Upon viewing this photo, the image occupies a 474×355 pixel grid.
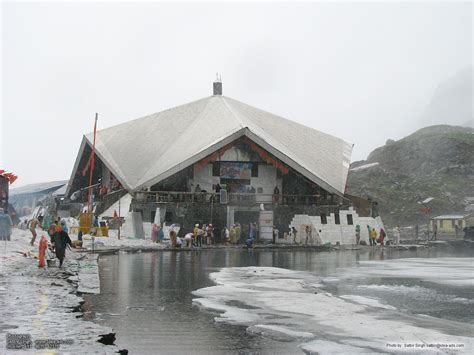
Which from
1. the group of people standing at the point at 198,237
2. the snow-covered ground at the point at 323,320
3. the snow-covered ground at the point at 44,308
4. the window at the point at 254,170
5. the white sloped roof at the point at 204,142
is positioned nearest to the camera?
the snow-covered ground at the point at 44,308

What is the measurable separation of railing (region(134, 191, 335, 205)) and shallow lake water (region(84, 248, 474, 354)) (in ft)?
69.3

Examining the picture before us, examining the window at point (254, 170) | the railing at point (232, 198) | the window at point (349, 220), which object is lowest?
the window at point (349, 220)

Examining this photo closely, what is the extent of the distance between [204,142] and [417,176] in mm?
72695

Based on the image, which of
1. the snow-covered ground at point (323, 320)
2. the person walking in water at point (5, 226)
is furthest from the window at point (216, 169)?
the snow-covered ground at point (323, 320)

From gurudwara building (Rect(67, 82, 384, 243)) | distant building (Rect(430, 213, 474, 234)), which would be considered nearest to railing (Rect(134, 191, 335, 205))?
gurudwara building (Rect(67, 82, 384, 243))

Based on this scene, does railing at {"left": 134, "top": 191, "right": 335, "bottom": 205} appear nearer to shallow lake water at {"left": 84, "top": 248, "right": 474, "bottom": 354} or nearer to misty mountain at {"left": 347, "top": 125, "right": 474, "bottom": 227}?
shallow lake water at {"left": 84, "top": 248, "right": 474, "bottom": 354}

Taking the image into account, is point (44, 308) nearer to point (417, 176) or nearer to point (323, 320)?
point (323, 320)

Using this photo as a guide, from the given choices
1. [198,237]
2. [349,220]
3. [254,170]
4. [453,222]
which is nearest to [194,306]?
[198,237]

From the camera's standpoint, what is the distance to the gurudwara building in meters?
40.8

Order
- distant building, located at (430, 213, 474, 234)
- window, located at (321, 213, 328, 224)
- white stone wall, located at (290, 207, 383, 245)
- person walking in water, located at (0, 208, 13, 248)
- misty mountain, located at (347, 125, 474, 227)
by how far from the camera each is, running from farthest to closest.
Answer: misty mountain, located at (347, 125, 474, 227), distant building, located at (430, 213, 474, 234), window, located at (321, 213, 328, 224), white stone wall, located at (290, 207, 383, 245), person walking in water, located at (0, 208, 13, 248)

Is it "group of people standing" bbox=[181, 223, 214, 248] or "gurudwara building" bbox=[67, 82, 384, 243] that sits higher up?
"gurudwara building" bbox=[67, 82, 384, 243]

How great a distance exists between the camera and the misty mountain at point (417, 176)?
88500mm

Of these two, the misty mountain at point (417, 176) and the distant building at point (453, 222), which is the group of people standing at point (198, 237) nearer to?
the distant building at point (453, 222)

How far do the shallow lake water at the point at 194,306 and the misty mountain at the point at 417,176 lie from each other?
6838 cm
